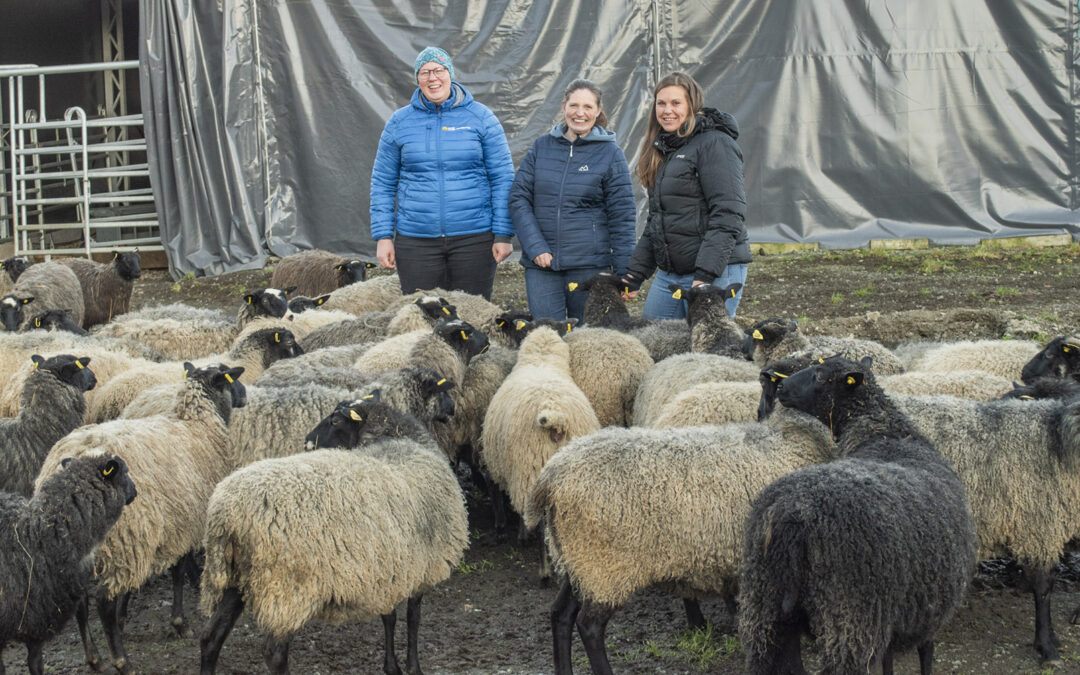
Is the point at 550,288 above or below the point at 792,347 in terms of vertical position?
above

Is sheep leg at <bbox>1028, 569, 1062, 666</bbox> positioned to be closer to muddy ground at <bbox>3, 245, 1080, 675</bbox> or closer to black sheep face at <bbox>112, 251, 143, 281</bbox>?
muddy ground at <bbox>3, 245, 1080, 675</bbox>

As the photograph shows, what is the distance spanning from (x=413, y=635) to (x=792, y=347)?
3.01m

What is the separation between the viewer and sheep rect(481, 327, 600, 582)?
5.77 metres

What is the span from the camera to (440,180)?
26.8 feet

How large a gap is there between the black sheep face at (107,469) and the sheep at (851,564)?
8.56 feet

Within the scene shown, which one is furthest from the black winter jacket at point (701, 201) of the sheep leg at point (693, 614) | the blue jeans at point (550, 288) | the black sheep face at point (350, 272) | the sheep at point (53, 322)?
the sheep at point (53, 322)

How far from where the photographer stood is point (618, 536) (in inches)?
175

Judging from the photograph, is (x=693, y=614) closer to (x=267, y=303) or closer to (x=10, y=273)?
(x=267, y=303)

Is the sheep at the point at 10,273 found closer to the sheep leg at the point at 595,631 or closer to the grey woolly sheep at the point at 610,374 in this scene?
the grey woolly sheep at the point at 610,374

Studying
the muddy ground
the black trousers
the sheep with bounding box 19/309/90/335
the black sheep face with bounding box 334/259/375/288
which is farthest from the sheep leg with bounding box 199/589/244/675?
the black sheep face with bounding box 334/259/375/288

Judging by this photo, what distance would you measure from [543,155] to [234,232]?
7645 millimetres

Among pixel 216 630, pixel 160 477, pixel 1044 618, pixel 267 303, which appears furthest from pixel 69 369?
pixel 1044 618

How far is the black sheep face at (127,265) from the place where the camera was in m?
10.7

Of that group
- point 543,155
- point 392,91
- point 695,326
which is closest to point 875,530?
point 695,326
